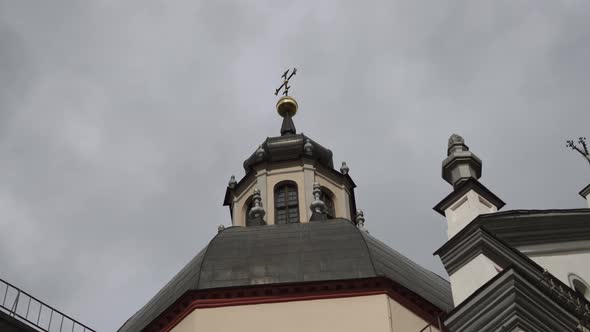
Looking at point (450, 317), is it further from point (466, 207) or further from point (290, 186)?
point (290, 186)

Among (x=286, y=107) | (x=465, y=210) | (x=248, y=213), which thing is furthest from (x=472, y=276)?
(x=286, y=107)

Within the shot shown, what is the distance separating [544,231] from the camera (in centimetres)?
1352

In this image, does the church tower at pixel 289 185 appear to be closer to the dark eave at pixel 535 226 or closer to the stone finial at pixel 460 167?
the stone finial at pixel 460 167

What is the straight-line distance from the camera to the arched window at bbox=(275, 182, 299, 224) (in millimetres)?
24392

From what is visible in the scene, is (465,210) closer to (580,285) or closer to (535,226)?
(535,226)

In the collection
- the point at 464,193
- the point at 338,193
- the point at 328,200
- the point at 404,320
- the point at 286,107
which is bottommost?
the point at 464,193

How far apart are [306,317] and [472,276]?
5.58m

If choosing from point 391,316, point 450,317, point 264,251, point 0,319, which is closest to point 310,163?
point 264,251

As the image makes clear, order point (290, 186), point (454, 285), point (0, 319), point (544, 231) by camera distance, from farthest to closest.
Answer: point (290, 186), point (0, 319), point (544, 231), point (454, 285)

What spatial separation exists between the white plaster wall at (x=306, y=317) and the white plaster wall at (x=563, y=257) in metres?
4.54

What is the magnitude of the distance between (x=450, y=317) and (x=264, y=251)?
774 centimetres

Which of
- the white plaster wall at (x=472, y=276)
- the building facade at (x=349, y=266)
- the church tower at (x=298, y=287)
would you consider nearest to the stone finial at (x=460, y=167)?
the building facade at (x=349, y=266)

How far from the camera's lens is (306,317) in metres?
17.6

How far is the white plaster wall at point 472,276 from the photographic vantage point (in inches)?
487
